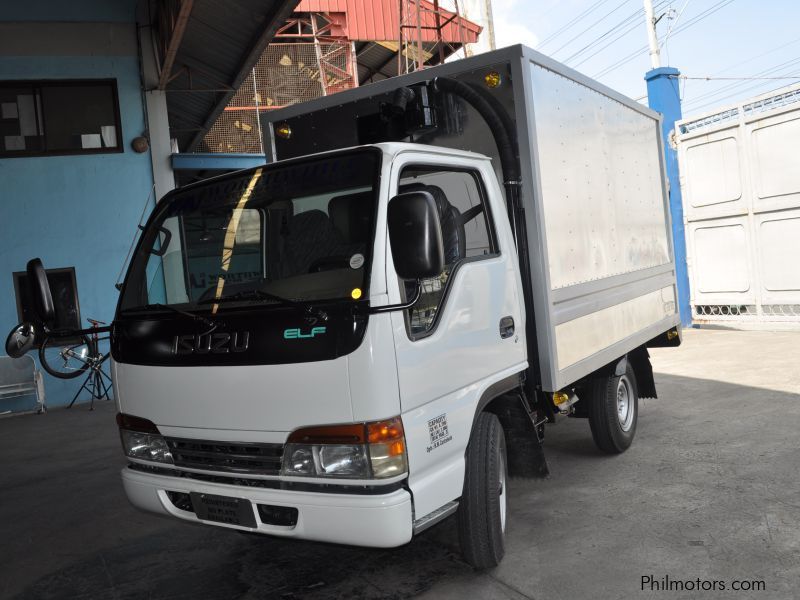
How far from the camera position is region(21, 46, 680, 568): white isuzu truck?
3031 millimetres

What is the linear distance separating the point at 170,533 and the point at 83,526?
81 cm

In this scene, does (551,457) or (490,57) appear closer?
(490,57)

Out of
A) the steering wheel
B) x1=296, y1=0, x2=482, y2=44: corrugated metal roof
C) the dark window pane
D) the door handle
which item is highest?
x1=296, y1=0, x2=482, y2=44: corrugated metal roof

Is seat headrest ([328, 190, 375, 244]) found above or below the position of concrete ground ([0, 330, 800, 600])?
above

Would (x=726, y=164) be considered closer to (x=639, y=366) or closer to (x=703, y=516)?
(x=639, y=366)

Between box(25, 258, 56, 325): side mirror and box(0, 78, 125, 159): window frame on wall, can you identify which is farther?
box(0, 78, 125, 159): window frame on wall

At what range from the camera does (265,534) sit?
127 inches

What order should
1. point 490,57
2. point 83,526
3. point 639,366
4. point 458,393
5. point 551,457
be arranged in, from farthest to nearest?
1. point 639,366
2. point 551,457
3. point 83,526
4. point 490,57
5. point 458,393

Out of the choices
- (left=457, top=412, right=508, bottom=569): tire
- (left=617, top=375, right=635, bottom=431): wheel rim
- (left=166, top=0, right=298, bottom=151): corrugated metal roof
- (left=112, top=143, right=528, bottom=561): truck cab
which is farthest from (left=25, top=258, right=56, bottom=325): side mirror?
(left=166, top=0, right=298, bottom=151): corrugated metal roof

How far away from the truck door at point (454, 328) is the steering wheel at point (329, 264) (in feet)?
0.78

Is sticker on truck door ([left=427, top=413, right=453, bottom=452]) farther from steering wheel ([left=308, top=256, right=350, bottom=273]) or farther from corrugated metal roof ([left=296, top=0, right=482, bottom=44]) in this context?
corrugated metal roof ([left=296, top=0, right=482, bottom=44])

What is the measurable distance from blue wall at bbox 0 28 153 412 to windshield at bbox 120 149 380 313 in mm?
8267

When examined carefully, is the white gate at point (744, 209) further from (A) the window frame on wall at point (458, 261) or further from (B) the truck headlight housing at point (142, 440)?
(B) the truck headlight housing at point (142, 440)

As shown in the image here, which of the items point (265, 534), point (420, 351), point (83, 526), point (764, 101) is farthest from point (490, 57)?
point (764, 101)
